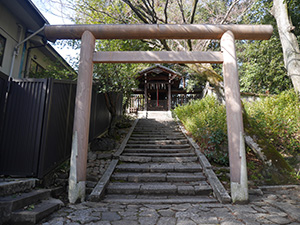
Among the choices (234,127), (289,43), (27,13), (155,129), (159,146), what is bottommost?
(159,146)

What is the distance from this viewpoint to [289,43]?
6.82 metres

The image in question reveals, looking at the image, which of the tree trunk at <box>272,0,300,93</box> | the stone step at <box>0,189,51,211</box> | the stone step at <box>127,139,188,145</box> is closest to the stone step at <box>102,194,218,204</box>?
the stone step at <box>0,189,51,211</box>

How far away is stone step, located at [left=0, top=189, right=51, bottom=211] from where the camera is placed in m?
2.44

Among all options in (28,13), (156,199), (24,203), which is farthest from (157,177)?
(28,13)

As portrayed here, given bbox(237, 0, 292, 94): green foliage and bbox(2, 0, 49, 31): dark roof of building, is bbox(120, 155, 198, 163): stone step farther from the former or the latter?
bbox(237, 0, 292, 94): green foliage

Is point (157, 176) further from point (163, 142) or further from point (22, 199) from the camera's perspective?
Result: point (22, 199)

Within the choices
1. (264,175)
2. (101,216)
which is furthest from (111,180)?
(264,175)

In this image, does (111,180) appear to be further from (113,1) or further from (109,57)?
(113,1)

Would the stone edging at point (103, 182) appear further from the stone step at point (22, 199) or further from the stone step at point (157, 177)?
the stone step at point (22, 199)

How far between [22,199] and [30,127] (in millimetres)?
1486

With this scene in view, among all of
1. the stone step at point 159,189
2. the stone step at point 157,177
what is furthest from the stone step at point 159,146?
the stone step at point 159,189

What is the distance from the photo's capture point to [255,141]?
4996 mm

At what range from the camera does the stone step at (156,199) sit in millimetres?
3455

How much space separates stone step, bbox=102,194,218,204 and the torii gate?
1.98 ft
